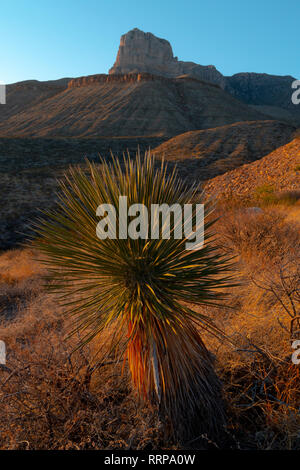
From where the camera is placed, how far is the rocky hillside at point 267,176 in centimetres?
1425

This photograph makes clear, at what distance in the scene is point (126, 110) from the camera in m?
58.3

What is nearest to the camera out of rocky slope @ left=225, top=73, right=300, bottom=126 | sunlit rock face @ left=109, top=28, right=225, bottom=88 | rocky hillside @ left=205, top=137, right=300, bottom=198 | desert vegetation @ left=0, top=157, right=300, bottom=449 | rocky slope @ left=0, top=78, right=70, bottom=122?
desert vegetation @ left=0, top=157, right=300, bottom=449

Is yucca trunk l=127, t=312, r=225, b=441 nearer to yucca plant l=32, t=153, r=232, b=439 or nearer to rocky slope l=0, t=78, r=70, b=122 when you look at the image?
yucca plant l=32, t=153, r=232, b=439

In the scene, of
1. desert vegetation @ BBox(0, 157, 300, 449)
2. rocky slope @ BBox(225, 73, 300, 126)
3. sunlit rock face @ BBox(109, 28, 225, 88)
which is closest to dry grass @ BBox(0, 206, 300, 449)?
desert vegetation @ BBox(0, 157, 300, 449)

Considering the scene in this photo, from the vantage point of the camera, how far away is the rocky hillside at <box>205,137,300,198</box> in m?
14.2

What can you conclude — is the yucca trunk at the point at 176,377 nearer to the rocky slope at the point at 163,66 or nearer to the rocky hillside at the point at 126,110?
the rocky hillside at the point at 126,110

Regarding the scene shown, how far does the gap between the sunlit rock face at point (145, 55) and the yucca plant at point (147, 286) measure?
137581 millimetres

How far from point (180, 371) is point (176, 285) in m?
0.66

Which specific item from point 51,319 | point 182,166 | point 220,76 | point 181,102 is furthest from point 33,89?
point 220,76

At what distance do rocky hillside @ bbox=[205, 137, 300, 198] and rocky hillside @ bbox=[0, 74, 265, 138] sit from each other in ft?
110

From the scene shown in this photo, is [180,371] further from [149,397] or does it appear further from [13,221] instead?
[13,221]

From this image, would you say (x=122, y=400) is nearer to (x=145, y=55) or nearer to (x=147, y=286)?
(x=147, y=286)

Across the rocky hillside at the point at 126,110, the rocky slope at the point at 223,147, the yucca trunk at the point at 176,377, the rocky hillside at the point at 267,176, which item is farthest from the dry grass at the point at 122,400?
the rocky hillside at the point at 126,110

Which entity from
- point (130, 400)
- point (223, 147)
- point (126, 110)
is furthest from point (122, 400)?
point (126, 110)
